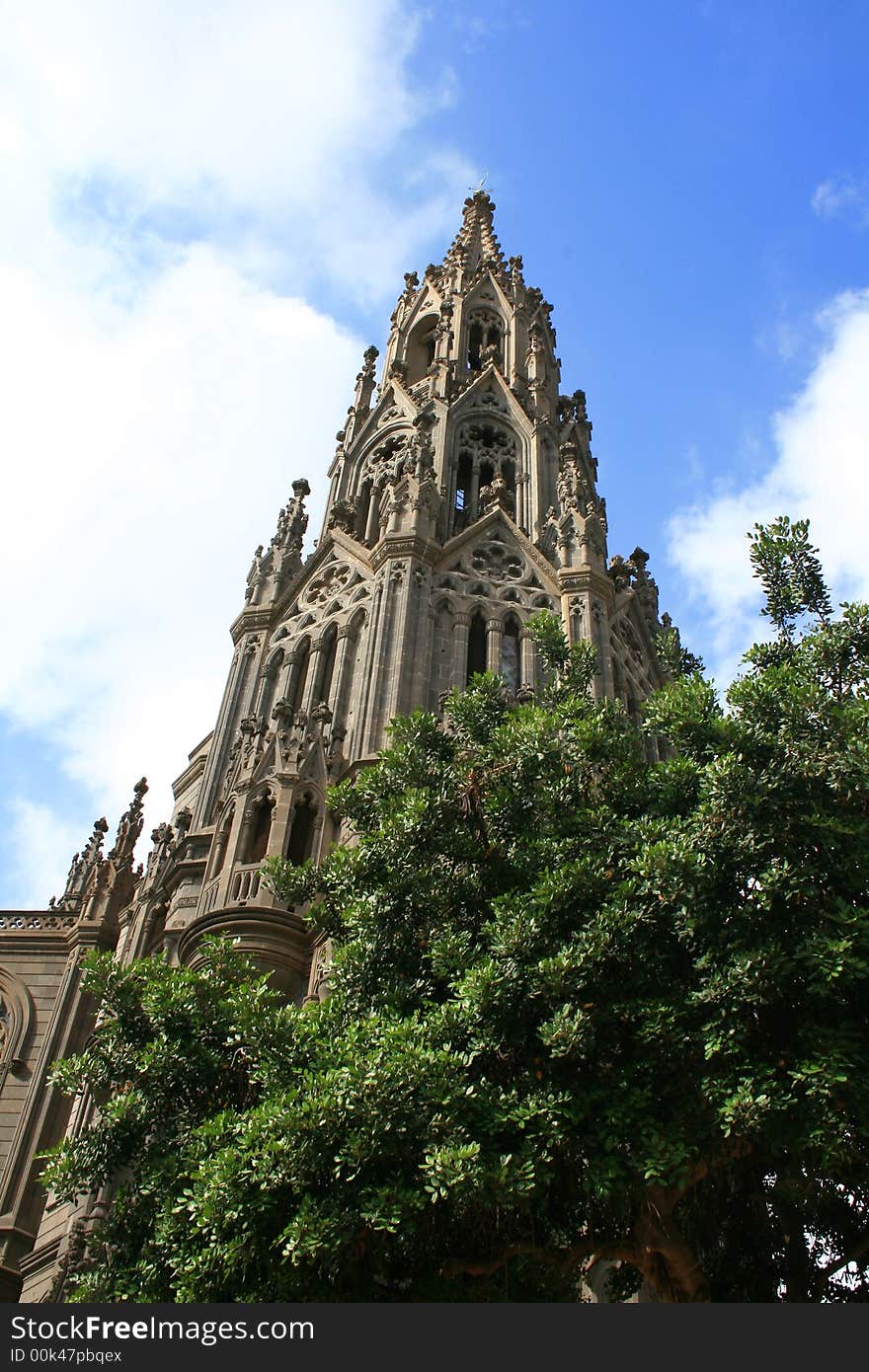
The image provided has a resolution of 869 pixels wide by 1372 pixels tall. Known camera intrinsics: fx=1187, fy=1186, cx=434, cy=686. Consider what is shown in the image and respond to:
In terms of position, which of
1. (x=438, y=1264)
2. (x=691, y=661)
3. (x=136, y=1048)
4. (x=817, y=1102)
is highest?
(x=691, y=661)

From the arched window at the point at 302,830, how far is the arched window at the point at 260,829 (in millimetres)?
443

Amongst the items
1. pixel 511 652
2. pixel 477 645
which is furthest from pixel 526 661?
pixel 477 645

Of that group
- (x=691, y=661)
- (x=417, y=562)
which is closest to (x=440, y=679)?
(x=417, y=562)

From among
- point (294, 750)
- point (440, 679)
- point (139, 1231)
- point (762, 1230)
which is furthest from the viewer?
point (440, 679)

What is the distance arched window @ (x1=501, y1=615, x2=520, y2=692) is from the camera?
1002 inches

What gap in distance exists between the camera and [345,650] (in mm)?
25766

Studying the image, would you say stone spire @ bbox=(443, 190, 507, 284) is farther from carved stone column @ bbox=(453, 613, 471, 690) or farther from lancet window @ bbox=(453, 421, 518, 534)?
carved stone column @ bbox=(453, 613, 471, 690)

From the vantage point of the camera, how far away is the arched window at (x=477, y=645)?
25.6 meters

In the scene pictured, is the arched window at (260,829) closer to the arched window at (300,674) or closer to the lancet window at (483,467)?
the arched window at (300,674)

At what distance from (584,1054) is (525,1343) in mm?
2496

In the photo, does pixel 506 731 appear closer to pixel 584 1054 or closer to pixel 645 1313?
pixel 584 1054

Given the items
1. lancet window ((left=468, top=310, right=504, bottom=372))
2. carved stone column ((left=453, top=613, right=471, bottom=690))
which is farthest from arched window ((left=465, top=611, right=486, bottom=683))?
lancet window ((left=468, top=310, right=504, bottom=372))

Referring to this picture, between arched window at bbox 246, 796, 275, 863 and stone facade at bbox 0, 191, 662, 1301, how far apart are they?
37mm

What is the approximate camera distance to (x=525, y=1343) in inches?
366
